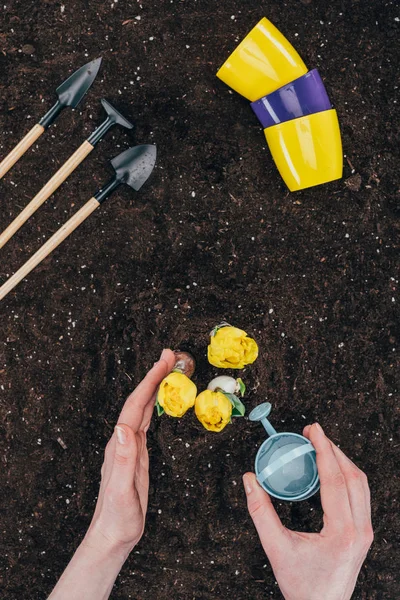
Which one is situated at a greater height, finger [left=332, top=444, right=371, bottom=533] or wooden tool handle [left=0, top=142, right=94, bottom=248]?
wooden tool handle [left=0, top=142, right=94, bottom=248]

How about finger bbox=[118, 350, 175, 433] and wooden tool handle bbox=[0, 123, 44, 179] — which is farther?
wooden tool handle bbox=[0, 123, 44, 179]

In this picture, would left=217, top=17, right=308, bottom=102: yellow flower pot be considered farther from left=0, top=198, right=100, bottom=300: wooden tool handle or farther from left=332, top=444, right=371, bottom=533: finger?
left=332, top=444, right=371, bottom=533: finger

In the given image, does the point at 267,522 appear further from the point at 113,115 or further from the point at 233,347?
the point at 113,115

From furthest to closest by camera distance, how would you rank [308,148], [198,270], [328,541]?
[198,270], [308,148], [328,541]

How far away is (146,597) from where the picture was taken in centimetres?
136

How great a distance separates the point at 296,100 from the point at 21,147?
66 centimetres

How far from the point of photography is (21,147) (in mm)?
1203

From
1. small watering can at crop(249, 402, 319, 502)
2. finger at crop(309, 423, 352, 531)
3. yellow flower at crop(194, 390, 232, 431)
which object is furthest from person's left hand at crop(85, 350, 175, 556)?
finger at crop(309, 423, 352, 531)

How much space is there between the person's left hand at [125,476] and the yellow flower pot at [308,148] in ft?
1.73

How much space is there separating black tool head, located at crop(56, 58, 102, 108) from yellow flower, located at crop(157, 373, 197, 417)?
2.38ft

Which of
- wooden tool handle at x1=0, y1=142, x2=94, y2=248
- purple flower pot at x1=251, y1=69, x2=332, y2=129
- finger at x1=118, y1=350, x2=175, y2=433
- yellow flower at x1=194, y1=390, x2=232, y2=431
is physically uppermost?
wooden tool handle at x1=0, y1=142, x2=94, y2=248

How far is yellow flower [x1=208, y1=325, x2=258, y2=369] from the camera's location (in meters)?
0.98

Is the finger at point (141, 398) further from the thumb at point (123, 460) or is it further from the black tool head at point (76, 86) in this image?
the black tool head at point (76, 86)

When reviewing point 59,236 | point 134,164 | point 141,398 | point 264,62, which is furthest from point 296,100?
point 141,398
